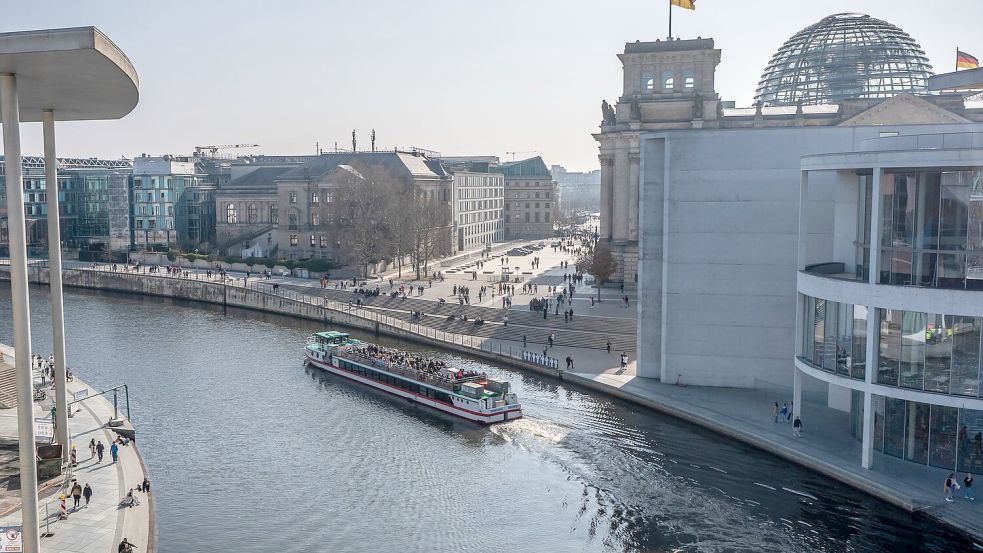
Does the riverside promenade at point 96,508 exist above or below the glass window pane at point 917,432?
below

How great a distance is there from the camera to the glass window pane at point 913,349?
35.9 meters

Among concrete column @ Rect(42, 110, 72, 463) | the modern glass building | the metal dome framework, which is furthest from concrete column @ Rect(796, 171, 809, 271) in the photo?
the metal dome framework

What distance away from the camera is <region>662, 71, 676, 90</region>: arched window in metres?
92.5

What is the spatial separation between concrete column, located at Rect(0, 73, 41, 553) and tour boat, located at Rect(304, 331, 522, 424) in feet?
86.9

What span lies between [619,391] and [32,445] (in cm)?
3346

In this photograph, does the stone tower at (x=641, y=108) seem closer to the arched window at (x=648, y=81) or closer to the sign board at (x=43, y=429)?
the arched window at (x=648, y=81)

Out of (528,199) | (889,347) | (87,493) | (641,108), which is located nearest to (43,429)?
(87,493)

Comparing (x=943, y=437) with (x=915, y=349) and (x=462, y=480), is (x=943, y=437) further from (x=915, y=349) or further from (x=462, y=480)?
(x=462, y=480)

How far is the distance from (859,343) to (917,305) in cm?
350

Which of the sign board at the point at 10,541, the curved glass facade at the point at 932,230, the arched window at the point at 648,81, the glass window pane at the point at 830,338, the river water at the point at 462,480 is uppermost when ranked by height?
the arched window at the point at 648,81

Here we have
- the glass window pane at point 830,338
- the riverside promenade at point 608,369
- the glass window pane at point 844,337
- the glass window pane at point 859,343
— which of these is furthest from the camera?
the glass window pane at point 830,338

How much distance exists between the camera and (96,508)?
32719mm

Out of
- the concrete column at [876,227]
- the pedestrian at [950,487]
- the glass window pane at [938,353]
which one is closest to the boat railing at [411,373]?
the concrete column at [876,227]

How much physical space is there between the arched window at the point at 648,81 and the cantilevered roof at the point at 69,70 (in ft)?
225
